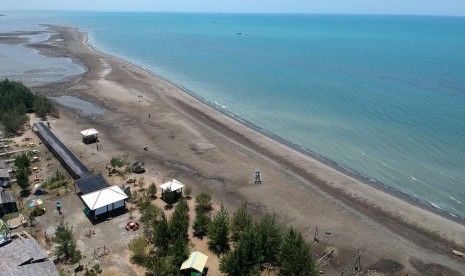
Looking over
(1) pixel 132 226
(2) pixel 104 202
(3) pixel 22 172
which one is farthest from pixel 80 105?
(1) pixel 132 226

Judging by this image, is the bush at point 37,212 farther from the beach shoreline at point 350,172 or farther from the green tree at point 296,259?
the beach shoreline at point 350,172

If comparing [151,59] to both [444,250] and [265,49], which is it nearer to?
[265,49]

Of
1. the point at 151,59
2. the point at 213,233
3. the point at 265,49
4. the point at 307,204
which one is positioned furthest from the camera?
the point at 265,49

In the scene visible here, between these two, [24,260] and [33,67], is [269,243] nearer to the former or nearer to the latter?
[24,260]

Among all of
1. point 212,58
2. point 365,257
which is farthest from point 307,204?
point 212,58

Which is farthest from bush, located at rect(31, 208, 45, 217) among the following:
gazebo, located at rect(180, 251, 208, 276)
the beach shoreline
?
the beach shoreline

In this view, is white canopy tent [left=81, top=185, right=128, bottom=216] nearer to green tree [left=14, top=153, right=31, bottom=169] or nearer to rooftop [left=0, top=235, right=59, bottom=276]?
rooftop [left=0, top=235, right=59, bottom=276]

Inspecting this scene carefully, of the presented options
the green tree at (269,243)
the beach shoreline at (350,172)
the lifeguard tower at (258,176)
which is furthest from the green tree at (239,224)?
the beach shoreline at (350,172)
